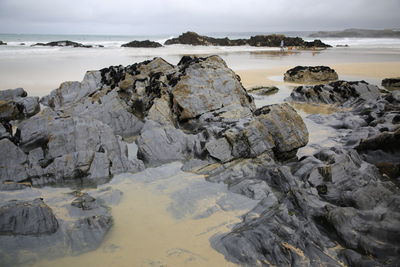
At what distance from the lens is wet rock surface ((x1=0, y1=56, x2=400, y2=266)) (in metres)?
3.72

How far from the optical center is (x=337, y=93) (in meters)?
12.3

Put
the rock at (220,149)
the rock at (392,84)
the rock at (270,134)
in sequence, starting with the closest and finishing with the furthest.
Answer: the rock at (220,149) < the rock at (270,134) < the rock at (392,84)

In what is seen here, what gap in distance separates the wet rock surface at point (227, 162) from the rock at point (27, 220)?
0.05m

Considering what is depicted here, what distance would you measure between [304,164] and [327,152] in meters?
0.75

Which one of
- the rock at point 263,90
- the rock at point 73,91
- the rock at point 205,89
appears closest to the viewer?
the rock at point 205,89

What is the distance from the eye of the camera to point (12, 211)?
13.0ft

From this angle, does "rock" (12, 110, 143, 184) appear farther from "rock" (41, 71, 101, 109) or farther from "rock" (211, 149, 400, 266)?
"rock" (41, 71, 101, 109)

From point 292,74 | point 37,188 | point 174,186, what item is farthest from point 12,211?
point 292,74

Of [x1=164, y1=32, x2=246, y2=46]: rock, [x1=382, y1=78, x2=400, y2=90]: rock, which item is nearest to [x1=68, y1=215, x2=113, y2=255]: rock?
[x1=382, y1=78, x2=400, y2=90]: rock

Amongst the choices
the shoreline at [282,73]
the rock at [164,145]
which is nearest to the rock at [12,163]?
the rock at [164,145]

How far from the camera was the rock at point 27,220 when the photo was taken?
3850 millimetres

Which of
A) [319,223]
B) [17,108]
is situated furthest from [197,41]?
[319,223]

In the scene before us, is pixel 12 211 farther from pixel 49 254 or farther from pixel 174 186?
pixel 174 186

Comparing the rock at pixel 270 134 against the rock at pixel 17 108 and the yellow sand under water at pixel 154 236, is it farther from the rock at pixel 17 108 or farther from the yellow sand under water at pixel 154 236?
the rock at pixel 17 108
